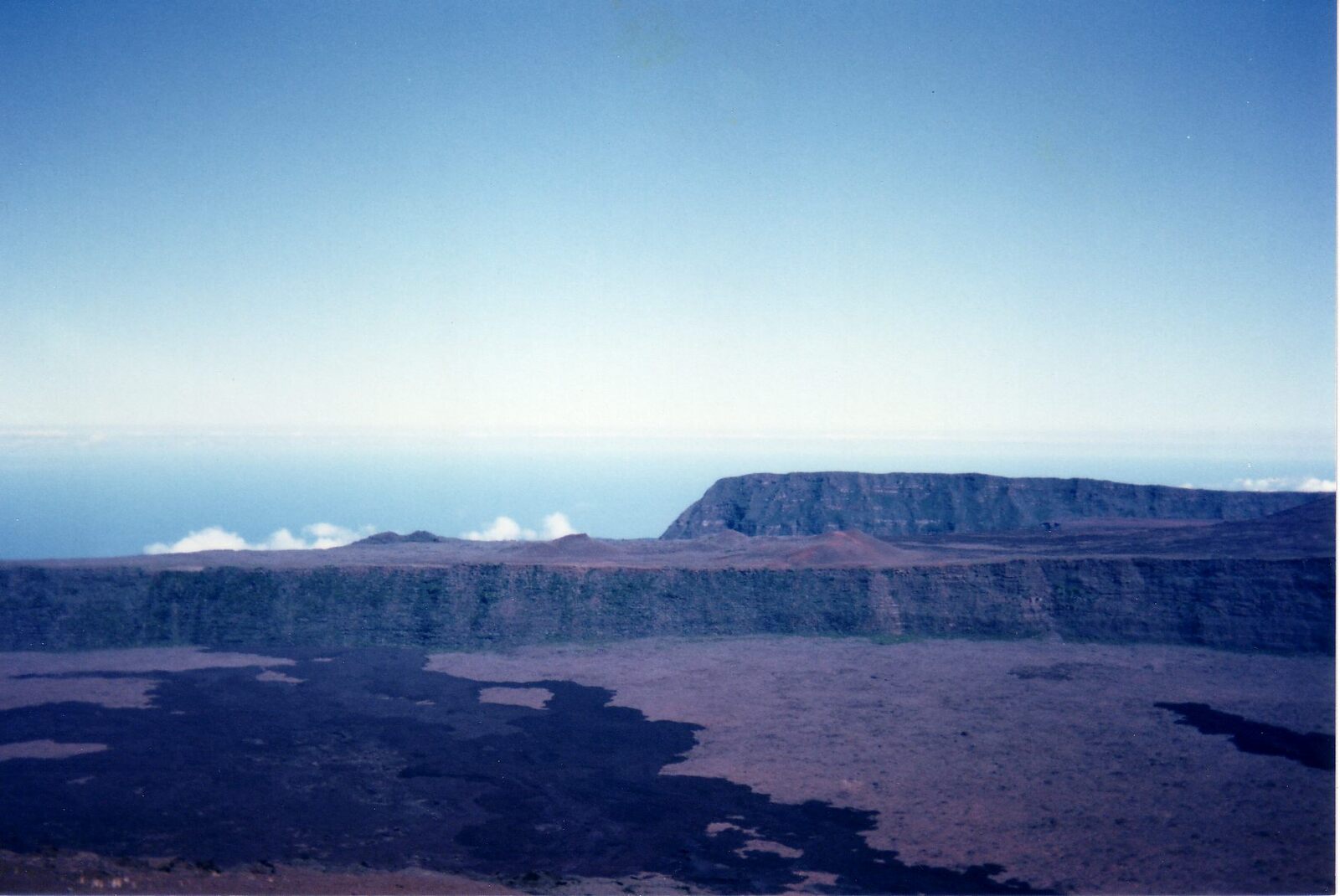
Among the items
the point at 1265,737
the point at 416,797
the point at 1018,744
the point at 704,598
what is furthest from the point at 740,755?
the point at 704,598

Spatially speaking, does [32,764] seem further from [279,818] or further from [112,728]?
[279,818]

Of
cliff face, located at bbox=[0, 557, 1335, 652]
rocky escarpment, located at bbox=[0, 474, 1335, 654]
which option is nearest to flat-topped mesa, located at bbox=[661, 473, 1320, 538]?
rocky escarpment, located at bbox=[0, 474, 1335, 654]

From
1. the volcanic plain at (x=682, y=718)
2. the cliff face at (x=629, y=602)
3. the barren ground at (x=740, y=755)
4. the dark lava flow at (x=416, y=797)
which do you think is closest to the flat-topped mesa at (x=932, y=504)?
the volcanic plain at (x=682, y=718)

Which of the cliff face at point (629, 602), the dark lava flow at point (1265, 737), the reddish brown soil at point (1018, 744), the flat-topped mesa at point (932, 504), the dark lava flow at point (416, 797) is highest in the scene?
the flat-topped mesa at point (932, 504)

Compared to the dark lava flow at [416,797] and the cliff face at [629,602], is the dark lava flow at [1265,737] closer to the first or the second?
the cliff face at [629,602]

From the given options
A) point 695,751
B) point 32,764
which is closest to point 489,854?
point 695,751

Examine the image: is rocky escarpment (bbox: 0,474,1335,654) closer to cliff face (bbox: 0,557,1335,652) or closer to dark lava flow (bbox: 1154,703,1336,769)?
cliff face (bbox: 0,557,1335,652)
